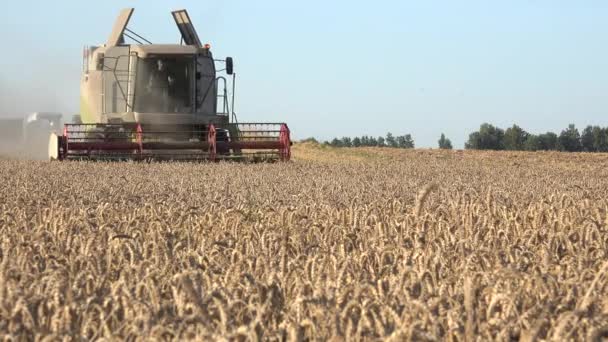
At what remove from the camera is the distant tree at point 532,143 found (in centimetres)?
9905

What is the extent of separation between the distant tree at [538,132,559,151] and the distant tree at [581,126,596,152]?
108 inches

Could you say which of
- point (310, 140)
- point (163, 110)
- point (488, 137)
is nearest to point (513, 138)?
point (488, 137)

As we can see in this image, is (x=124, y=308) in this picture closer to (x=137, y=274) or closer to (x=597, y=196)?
(x=137, y=274)

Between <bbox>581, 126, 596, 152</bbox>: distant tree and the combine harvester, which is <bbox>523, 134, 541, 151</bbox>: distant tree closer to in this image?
<bbox>581, 126, 596, 152</bbox>: distant tree

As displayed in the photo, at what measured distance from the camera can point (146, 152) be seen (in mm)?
20203

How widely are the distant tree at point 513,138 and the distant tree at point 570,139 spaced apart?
3.78m

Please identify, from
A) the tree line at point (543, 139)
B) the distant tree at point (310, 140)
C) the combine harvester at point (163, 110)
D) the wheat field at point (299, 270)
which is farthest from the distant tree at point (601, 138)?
the wheat field at point (299, 270)

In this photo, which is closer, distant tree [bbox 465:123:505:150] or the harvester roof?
the harvester roof

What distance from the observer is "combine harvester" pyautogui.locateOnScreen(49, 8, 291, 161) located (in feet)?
67.1

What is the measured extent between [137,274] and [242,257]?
64 cm

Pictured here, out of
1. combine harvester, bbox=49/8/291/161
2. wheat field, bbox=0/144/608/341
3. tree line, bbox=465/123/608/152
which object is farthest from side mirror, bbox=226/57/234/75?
tree line, bbox=465/123/608/152

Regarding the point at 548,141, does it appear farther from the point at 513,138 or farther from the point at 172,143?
the point at 172,143

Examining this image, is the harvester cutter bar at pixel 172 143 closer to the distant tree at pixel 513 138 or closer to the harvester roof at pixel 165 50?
the harvester roof at pixel 165 50

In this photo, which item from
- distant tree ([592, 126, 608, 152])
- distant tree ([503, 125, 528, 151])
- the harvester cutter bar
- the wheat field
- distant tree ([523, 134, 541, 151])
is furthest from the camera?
distant tree ([523, 134, 541, 151])
